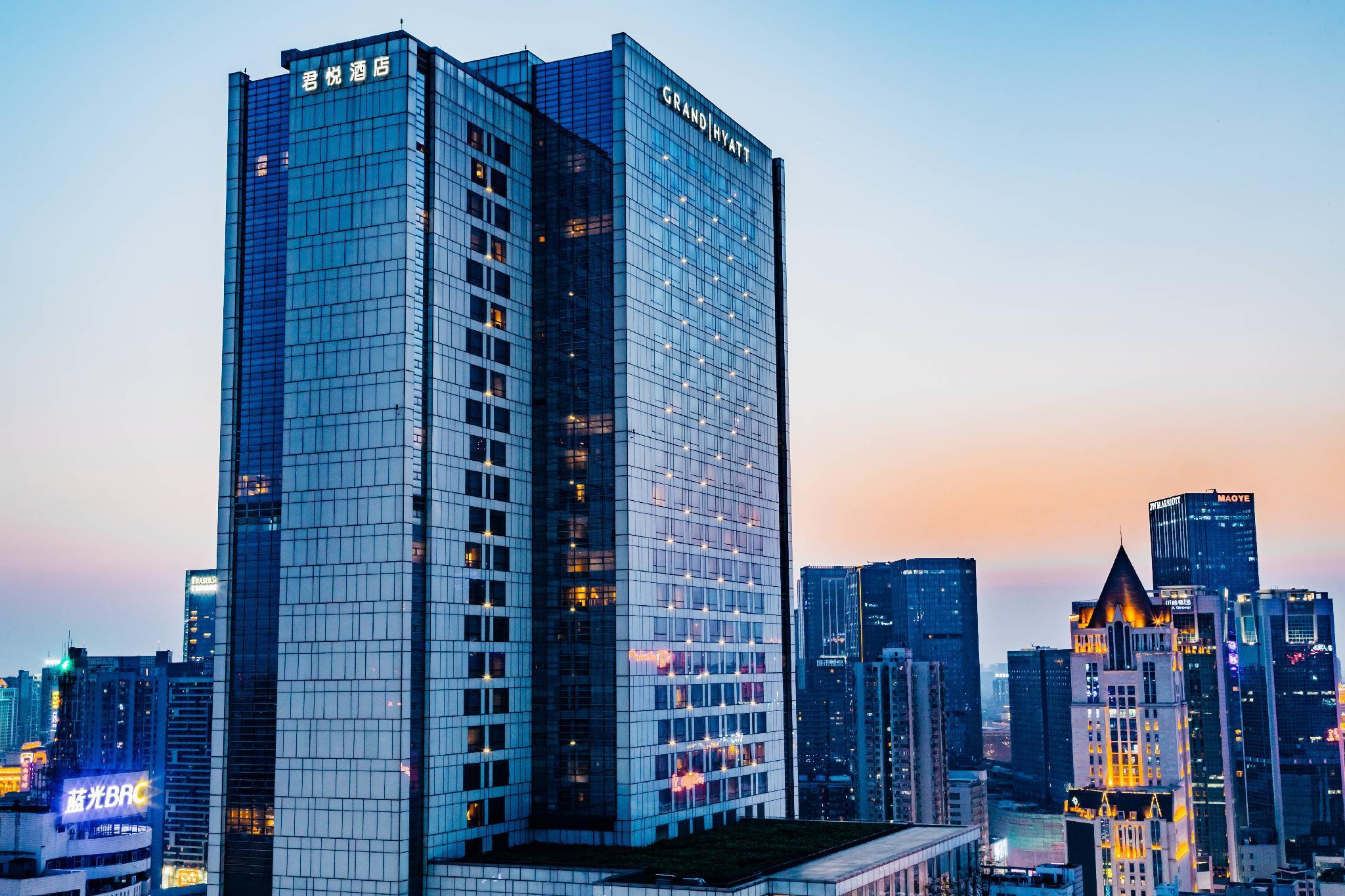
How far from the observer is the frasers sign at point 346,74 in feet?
458

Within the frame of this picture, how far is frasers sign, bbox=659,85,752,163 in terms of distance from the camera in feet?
559

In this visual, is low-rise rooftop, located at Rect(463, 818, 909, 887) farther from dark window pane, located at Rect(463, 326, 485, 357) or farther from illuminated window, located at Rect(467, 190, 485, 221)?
illuminated window, located at Rect(467, 190, 485, 221)

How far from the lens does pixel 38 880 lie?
6998 inches

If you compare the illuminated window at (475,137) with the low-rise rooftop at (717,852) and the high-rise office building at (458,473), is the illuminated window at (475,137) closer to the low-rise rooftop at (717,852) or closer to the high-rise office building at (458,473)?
the high-rise office building at (458,473)

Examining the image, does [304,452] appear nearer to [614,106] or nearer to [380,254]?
[380,254]

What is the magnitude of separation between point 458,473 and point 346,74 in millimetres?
42768

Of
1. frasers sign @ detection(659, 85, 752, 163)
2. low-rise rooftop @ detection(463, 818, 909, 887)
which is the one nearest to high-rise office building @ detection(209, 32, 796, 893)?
frasers sign @ detection(659, 85, 752, 163)

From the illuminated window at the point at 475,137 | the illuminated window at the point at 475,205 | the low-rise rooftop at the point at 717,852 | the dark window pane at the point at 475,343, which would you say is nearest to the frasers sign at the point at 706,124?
the illuminated window at the point at 475,137

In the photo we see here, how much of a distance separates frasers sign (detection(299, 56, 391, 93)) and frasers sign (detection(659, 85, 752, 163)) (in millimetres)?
39461

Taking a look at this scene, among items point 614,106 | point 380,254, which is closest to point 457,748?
point 380,254

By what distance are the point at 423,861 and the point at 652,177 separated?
81.6 m

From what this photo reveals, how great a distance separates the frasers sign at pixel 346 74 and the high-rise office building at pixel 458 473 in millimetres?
286

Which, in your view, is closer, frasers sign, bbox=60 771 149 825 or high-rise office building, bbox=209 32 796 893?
high-rise office building, bbox=209 32 796 893

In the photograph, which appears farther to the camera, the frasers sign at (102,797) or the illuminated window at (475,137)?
the frasers sign at (102,797)
